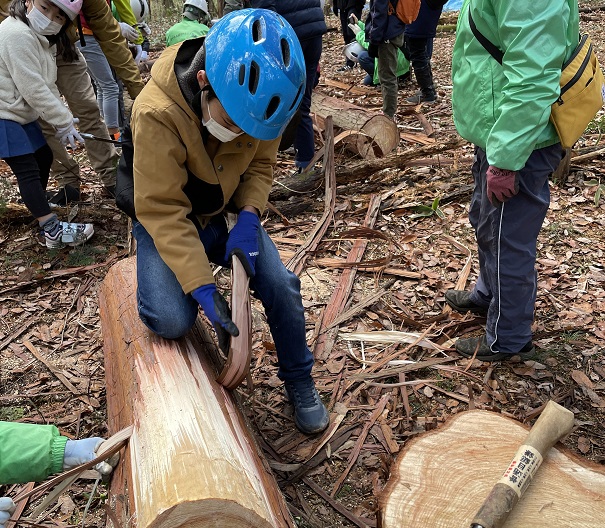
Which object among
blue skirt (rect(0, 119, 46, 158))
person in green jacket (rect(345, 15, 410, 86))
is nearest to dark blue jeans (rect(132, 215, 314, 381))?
blue skirt (rect(0, 119, 46, 158))

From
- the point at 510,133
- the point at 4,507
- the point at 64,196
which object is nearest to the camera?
the point at 4,507

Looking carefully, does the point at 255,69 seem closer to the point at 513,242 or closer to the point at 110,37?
the point at 513,242

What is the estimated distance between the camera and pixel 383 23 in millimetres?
6051

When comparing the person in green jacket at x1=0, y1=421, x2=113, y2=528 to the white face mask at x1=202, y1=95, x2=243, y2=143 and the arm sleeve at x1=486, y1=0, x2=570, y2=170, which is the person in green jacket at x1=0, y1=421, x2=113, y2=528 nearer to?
the white face mask at x1=202, y1=95, x2=243, y2=143

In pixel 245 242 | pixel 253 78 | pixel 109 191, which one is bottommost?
pixel 109 191

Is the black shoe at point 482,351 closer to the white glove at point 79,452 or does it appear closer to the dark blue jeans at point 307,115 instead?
the white glove at point 79,452

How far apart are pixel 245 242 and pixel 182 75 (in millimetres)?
795

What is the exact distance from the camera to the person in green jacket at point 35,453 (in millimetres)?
2143

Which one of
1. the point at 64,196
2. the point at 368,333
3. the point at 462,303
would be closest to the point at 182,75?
the point at 368,333

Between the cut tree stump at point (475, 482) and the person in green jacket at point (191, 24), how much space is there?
5.18 m

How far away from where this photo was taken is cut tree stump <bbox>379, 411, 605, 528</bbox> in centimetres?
179

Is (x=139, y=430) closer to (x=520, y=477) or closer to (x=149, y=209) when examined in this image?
(x=149, y=209)

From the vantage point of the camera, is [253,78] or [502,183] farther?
[502,183]

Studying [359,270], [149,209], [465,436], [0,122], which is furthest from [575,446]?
[0,122]
